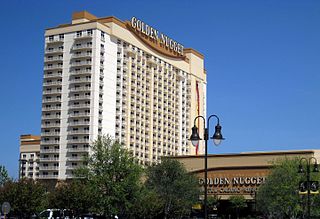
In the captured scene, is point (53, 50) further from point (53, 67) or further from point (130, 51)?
point (130, 51)

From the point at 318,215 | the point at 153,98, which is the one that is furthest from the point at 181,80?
the point at 318,215

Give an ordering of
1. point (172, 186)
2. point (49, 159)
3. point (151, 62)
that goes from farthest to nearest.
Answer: point (151, 62) < point (49, 159) < point (172, 186)

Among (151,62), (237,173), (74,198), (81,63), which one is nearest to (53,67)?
(81,63)

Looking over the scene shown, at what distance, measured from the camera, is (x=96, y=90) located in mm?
122250

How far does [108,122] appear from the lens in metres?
125

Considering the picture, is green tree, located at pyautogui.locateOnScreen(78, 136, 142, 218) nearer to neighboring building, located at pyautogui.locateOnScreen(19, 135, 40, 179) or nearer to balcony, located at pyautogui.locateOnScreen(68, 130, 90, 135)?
balcony, located at pyautogui.locateOnScreen(68, 130, 90, 135)

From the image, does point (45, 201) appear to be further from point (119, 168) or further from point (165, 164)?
point (165, 164)

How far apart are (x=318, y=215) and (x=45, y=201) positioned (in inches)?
1397

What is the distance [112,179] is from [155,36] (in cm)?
8442

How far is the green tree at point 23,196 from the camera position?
5491 cm

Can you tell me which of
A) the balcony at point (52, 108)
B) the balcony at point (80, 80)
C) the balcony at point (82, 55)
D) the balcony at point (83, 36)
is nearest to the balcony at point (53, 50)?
the balcony at point (82, 55)

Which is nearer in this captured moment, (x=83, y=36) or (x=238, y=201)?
(x=238, y=201)

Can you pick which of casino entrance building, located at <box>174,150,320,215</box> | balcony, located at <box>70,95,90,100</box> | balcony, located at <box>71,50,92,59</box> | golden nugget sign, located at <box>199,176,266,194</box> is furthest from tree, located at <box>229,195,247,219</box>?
balcony, located at <box>71,50,92,59</box>

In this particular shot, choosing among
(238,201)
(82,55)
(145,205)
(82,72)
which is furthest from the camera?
(82,55)
